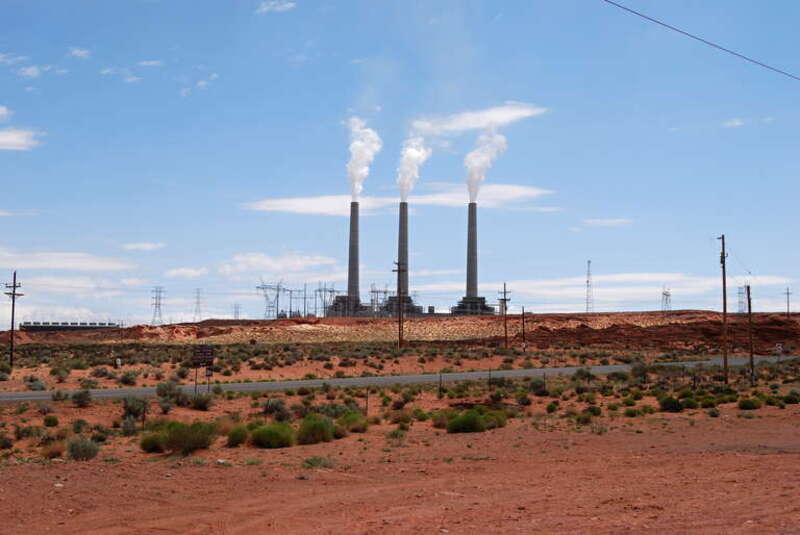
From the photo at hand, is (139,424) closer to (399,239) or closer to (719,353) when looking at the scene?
(719,353)

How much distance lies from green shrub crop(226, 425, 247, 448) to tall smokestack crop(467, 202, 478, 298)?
104376mm

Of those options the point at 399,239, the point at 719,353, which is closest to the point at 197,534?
the point at 719,353

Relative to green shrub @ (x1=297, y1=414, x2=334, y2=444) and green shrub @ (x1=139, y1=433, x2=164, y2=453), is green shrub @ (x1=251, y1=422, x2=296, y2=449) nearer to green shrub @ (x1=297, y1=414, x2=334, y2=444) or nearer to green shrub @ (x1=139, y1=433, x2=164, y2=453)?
green shrub @ (x1=297, y1=414, x2=334, y2=444)

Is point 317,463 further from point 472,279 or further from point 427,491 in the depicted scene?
point 472,279

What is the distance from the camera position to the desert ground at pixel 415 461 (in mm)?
14055

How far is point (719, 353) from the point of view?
102 m

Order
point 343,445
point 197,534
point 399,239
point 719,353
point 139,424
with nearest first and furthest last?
point 197,534 → point 343,445 → point 139,424 → point 719,353 → point 399,239

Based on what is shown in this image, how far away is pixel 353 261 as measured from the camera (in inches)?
5394

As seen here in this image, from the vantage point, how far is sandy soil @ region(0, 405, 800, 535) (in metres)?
13.6

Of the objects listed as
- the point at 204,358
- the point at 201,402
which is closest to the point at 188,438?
the point at 201,402

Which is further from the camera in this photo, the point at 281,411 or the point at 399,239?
the point at 399,239

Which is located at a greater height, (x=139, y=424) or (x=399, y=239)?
(x=399, y=239)

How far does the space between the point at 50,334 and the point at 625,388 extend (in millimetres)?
121617

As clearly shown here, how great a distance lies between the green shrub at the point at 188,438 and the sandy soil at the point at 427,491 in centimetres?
49
